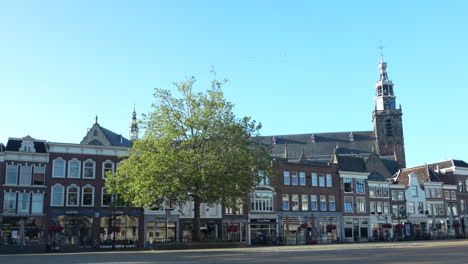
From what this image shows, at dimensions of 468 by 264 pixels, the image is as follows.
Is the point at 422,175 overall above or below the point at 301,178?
above

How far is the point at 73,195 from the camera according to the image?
53.1 m

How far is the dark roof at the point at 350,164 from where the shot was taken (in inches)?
2825

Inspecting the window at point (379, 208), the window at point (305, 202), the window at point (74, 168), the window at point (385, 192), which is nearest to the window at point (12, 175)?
the window at point (74, 168)

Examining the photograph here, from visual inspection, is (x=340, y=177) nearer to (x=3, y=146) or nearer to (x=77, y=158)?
(x=77, y=158)

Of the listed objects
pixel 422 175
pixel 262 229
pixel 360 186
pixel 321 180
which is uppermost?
pixel 422 175

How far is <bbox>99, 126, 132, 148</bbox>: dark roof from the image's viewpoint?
225 feet

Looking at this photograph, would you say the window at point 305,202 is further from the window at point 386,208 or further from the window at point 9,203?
the window at point 9,203

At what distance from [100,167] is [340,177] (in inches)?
1362

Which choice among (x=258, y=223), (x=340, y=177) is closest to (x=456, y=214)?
(x=340, y=177)

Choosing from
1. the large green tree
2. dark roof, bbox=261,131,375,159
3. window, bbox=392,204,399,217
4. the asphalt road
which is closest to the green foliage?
the large green tree

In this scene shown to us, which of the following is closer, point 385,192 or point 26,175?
point 26,175

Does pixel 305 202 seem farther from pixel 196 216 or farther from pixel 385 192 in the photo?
pixel 196 216

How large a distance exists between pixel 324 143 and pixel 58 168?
81.3 meters

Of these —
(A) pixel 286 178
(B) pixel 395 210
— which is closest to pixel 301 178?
(A) pixel 286 178
